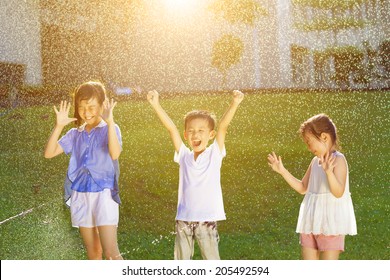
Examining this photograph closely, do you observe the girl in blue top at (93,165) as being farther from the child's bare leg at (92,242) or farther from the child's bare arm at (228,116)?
the child's bare arm at (228,116)

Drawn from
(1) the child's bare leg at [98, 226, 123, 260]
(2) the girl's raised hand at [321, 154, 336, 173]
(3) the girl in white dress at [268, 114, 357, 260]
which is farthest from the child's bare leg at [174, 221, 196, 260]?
(2) the girl's raised hand at [321, 154, 336, 173]

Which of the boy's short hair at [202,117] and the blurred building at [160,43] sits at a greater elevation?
the blurred building at [160,43]

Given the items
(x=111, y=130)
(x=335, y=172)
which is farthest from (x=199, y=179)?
(x=335, y=172)

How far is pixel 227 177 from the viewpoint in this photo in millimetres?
3041

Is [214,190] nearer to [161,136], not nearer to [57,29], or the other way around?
[161,136]

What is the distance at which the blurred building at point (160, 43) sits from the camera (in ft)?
10.3

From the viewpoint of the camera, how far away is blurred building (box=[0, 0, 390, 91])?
124 inches

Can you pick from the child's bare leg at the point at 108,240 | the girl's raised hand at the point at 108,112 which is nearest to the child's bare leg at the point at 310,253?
the child's bare leg at the point at 108,240

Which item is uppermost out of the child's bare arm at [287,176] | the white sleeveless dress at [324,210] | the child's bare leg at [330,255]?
the child's bare arm at [287,176]

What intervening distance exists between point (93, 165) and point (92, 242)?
0.23m

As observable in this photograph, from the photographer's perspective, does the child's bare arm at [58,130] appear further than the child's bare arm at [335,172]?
Yes
